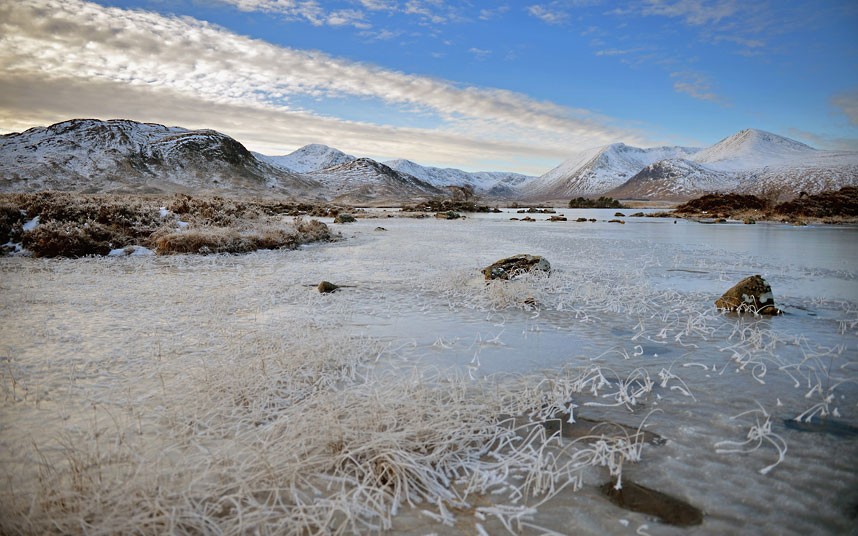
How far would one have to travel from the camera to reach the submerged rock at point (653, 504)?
285 centimetres

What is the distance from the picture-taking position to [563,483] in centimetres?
319

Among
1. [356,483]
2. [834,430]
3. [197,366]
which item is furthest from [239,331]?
[834,430]

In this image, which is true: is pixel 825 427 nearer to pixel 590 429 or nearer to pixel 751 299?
pixel 590 429

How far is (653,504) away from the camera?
118 inches

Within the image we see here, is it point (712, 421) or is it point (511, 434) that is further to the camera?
point (712, 421)

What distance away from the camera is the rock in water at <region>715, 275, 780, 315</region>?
8109mm

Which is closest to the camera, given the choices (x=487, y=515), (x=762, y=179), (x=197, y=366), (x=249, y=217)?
(x=487, y=515)

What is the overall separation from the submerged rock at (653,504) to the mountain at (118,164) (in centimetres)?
15732

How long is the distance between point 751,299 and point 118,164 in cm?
19742

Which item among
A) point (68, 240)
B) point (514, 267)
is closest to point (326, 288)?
point (514, 267)

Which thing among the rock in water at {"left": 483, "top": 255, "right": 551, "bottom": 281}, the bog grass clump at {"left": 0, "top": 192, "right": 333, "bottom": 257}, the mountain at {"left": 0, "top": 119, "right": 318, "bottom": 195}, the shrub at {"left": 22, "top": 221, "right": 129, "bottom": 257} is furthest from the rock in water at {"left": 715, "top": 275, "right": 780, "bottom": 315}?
the mountain at {"left": 0, "top": 119, "right": 318, "bottom": 195}

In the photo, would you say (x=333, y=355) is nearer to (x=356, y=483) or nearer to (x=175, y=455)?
(x=175, y=455)

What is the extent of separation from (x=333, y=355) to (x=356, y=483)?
2.80m

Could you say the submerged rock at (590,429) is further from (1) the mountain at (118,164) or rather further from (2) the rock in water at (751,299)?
(1) the mountain at (118,164)
